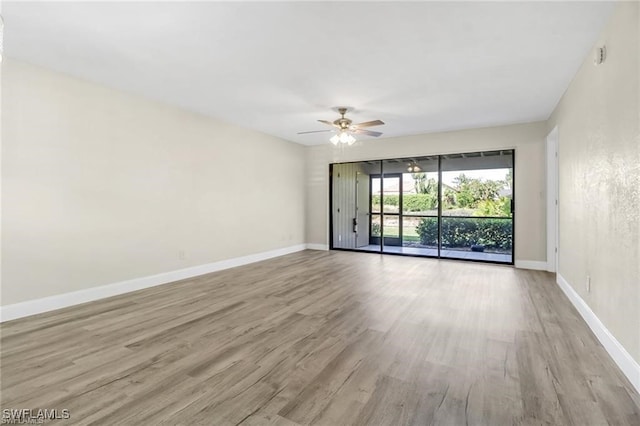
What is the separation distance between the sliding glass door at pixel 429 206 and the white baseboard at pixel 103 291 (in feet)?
10.7

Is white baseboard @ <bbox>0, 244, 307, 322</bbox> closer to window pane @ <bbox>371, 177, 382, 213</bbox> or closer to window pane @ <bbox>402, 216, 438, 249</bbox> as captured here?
window pane @ <bbox>371, 177, 382, 213</bbox>

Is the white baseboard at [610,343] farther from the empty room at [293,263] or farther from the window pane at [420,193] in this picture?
the window pane at [420,193]

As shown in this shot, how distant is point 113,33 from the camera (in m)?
2.61

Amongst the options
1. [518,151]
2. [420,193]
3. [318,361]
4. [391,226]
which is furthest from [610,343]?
[391,226]

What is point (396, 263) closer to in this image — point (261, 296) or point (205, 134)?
point (261, 296)

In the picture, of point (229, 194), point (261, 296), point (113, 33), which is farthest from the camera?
point (229, 194)

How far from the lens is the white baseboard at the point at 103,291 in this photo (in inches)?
122

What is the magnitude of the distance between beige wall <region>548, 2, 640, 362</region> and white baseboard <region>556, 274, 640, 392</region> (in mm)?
57

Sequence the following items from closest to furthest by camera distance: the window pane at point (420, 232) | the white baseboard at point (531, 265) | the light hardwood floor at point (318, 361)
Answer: the light hardwood floor at point (318, 361)
the white baseboard at point (531, 265)
the window pane at point (420, 232)

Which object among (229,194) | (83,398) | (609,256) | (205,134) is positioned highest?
(205,134)

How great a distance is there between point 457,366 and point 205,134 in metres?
4.75

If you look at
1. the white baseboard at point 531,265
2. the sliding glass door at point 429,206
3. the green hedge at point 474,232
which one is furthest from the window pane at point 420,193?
the white baseboard at point 531,265

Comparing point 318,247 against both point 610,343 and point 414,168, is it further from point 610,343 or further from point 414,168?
point 610,343

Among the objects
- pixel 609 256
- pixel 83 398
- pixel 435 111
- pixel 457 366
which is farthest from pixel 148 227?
pixel 609 256
